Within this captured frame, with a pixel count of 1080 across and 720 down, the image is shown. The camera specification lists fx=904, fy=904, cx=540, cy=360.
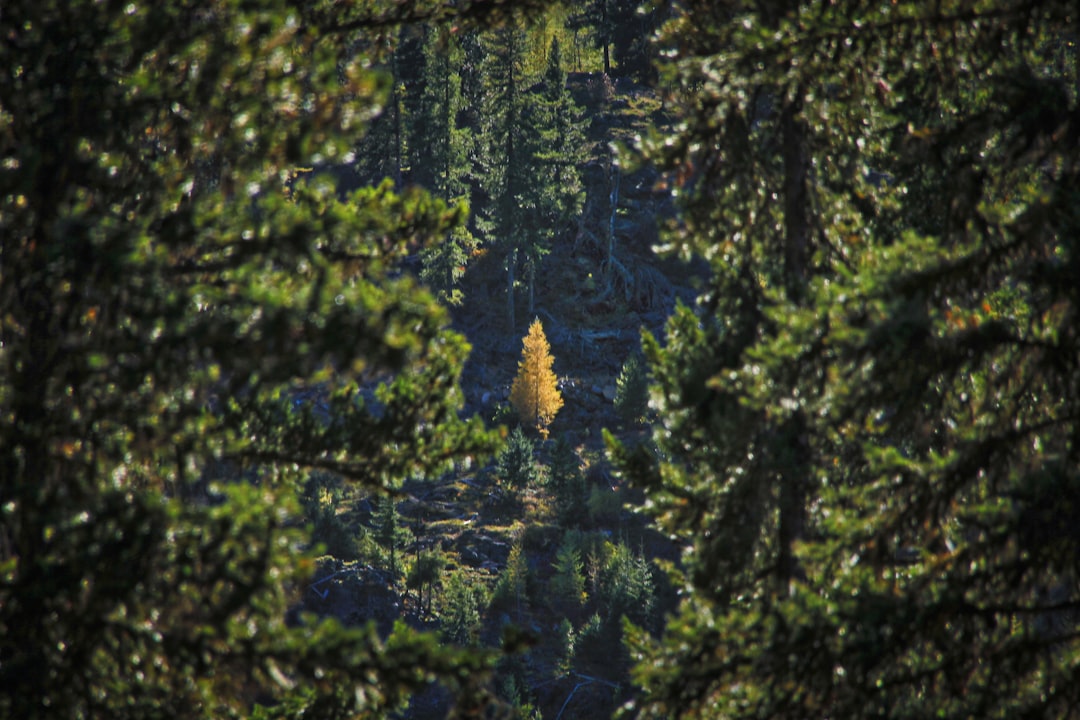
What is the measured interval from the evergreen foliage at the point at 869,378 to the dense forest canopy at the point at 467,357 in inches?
1.0

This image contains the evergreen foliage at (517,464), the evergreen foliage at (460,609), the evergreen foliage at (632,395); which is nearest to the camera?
the evergreen foliage at (460,609)

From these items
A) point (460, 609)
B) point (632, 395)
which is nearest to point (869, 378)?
point (460, 609)

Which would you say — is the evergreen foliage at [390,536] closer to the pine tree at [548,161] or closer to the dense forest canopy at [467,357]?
the pine tree at [548,161]

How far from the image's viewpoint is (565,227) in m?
49.8

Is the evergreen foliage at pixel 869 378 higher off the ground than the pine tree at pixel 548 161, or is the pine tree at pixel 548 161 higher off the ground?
the pine tree at pixel 548 161

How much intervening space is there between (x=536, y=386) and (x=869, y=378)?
107 ft

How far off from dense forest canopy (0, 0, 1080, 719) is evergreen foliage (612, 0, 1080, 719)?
0.08 feet

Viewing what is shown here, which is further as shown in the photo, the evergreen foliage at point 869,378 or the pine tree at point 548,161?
the pine tree at point 548,161

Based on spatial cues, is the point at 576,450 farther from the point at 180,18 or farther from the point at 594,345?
the point at 180,18

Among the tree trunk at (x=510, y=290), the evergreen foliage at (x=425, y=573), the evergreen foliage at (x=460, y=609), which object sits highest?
the tree trunk at (x=510, y=290)

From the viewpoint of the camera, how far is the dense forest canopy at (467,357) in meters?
4.22

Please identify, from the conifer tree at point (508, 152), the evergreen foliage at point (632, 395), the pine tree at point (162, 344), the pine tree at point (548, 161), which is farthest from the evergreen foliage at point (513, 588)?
the pine tree at point (162, 344)

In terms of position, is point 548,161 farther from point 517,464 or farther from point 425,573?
point 425,573

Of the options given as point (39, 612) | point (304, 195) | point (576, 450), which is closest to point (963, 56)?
point (304, 195)
